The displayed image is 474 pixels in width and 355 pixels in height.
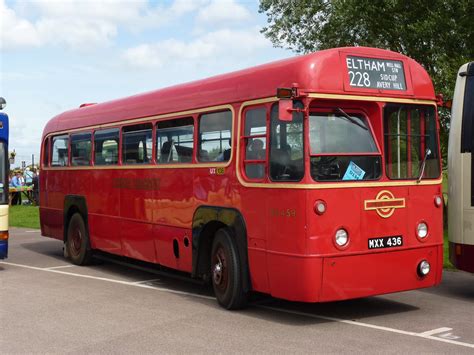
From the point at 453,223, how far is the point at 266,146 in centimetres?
294

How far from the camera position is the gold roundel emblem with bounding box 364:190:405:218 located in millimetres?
8062

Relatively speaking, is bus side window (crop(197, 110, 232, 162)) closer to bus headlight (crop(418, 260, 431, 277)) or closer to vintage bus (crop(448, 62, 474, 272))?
bus headlight (crop(418, 260, 431, 277))

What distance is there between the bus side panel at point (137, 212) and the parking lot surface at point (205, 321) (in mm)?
530

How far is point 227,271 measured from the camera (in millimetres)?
8875

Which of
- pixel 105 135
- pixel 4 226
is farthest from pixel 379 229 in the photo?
pixel 4 226

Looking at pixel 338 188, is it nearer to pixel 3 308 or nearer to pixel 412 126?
pixel 412 126

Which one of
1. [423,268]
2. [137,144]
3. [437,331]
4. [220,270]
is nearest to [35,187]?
[137,144]

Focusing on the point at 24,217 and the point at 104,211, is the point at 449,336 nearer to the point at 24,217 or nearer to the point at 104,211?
the point at 104,211

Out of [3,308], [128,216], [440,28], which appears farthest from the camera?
[440,28]

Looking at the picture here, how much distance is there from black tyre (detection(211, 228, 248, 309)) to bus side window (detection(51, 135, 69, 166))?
6044mm

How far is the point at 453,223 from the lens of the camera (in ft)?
31.5

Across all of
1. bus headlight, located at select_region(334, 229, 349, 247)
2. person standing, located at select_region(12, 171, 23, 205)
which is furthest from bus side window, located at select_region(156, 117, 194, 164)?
person standing, located at select_region(12, 171, 23, 205)

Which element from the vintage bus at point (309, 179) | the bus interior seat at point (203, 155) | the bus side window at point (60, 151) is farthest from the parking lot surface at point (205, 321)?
the bus side window at point (60, 151)

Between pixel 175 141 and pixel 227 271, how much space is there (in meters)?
2.32
